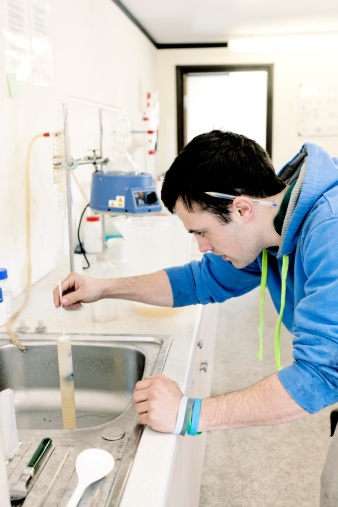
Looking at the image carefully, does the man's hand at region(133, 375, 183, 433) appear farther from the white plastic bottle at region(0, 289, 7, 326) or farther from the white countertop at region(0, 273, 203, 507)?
the white plastic bottle at region(0, 289, 7, 326)

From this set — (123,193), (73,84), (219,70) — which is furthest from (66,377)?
(219,70)

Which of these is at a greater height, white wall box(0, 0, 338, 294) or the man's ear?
white wall box(0, 0, 338, 294)

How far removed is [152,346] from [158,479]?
1.77ft

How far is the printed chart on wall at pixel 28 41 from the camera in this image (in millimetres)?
→ 1622

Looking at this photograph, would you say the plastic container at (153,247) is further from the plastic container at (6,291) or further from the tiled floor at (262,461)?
the tiled floor at (262,461)

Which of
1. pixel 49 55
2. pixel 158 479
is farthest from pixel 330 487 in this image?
pixel 49 55

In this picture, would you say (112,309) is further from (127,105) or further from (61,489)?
(127,105)

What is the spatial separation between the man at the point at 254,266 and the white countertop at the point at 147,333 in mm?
69

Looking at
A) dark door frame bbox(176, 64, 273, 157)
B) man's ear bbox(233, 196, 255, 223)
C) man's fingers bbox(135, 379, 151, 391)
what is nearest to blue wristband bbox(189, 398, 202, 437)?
man's fingers bbox(135, 379, 151, 391)

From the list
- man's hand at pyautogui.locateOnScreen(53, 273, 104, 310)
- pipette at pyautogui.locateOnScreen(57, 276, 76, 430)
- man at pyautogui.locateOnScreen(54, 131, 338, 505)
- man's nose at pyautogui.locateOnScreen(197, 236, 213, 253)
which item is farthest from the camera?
man's hand at pyautogui.locateOnScreen(53, 273, 104, 310)

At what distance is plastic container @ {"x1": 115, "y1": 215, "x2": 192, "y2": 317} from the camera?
1601 millimetres

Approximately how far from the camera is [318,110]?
5047 millimetres

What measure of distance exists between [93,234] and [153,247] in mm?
723

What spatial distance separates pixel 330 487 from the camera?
1.30 meters
